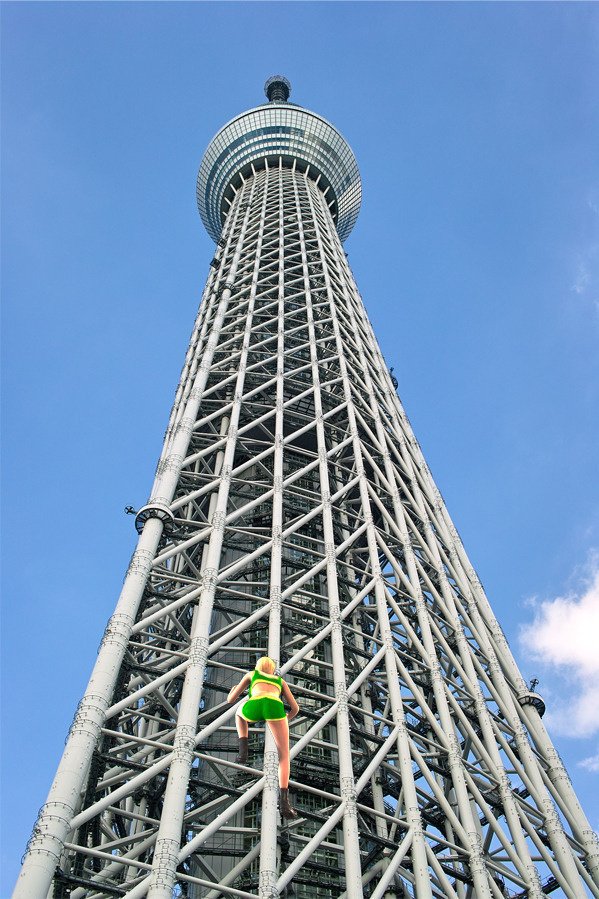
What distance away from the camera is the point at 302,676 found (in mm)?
28094

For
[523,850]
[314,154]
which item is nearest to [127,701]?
[523,850]

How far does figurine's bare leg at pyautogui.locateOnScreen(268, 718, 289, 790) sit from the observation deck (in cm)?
7231

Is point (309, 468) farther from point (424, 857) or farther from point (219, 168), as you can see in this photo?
point (219, 168)

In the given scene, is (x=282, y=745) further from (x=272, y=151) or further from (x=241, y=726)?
(x=272, y=151)

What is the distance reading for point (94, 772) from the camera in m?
22.8

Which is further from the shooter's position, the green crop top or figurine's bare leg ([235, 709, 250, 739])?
figurine's bare leg ([235, 709, 250, 739])

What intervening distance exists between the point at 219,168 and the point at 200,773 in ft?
216

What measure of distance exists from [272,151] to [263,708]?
73884 millimetres

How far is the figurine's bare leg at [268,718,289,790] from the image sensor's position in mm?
14602

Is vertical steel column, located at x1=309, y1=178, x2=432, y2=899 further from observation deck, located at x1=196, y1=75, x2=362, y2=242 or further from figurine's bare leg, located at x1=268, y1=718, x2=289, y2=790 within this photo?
observation deck, located at x1=196, y1=75, x2=362, y2=242

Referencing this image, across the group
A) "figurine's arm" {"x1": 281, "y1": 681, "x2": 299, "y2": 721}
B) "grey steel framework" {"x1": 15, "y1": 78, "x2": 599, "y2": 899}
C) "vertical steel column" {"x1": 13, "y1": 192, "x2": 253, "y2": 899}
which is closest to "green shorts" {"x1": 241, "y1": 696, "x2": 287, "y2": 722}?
"figurine's arm" {"x1": 281, "y1": 681, "x2": 299, "y2": 721}

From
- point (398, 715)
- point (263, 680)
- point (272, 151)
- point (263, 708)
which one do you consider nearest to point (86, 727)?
point (263, 680)

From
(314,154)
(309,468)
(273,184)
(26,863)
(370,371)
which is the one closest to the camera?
(26,863)

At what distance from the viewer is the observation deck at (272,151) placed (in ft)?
263
